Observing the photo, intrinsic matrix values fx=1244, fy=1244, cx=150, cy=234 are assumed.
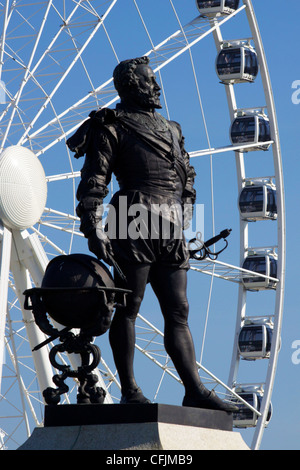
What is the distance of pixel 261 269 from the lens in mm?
27375

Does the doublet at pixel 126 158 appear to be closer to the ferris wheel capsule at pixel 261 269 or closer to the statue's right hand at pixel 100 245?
the statue's right hand at pixel 100 245

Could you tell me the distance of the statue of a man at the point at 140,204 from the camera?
8.82 metres

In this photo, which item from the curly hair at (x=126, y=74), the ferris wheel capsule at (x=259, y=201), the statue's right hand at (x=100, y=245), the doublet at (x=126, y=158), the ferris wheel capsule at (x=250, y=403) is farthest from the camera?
the ferris wheel capsule at (x=250, y=403)

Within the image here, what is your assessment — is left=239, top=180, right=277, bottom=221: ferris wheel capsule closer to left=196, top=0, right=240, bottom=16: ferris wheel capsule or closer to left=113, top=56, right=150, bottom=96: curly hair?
left=196, top=0, right=240, bottom=16: ferris wheel capsule

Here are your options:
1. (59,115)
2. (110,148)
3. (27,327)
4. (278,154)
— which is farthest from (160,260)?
(278,154)

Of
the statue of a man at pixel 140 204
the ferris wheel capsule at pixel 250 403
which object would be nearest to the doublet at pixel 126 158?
the statue of a man at pixel 140 204

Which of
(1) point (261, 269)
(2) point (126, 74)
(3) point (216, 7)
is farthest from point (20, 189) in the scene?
(2) point (126, 74)

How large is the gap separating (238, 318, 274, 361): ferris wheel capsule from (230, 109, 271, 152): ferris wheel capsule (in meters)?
3.90

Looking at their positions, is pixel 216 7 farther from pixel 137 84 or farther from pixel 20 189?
pixel 137 84

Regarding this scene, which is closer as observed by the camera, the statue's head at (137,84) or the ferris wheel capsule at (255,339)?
the statue's head at (137,84)

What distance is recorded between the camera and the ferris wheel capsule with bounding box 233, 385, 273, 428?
27.3 metres

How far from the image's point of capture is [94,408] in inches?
324

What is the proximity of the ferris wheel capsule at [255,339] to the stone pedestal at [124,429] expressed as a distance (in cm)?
1900
